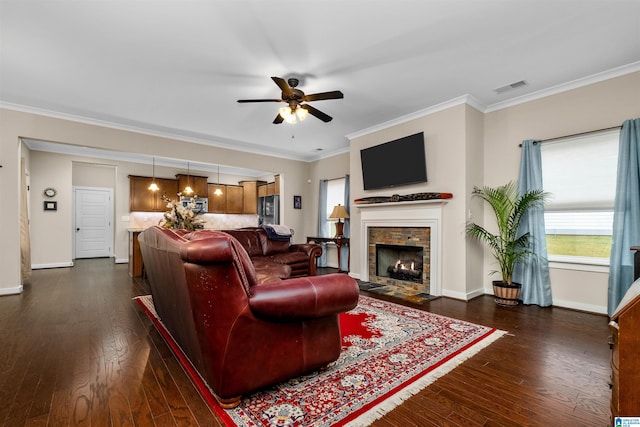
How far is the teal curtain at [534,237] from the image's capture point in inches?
142

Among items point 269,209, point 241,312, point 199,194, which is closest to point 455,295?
point 241,312

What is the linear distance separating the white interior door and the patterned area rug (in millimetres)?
6593

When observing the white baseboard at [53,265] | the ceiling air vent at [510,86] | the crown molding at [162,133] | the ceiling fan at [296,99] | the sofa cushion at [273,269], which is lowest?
the white baseboard at [53,265]

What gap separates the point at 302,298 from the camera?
1636 mm

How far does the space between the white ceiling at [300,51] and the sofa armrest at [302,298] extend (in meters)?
2.10

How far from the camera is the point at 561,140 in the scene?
3.58 meters

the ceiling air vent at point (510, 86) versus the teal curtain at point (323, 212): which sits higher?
the ceiling air vent at point (510, 86)

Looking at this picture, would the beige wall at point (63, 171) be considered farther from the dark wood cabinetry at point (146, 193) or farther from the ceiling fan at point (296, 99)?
the ceiling fan at point (296, 99)

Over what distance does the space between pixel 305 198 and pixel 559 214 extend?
16.7 feet

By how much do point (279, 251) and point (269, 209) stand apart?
3.42 m

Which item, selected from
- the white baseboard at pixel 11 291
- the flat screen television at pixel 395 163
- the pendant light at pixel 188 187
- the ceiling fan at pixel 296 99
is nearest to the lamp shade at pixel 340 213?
the flat screen television at pixel 395 163

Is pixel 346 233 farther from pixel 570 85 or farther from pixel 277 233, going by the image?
pixel 570 85

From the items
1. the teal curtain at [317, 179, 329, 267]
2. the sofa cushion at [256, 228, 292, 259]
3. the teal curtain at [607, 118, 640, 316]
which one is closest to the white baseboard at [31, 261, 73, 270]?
the sofa cushion at [256, 228, 292, 259]

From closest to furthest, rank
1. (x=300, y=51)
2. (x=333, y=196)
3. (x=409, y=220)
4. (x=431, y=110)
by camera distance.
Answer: (x=300, y=51) → (x=431, y=110) → (x=409, y=220) → (x=333, y=196)
